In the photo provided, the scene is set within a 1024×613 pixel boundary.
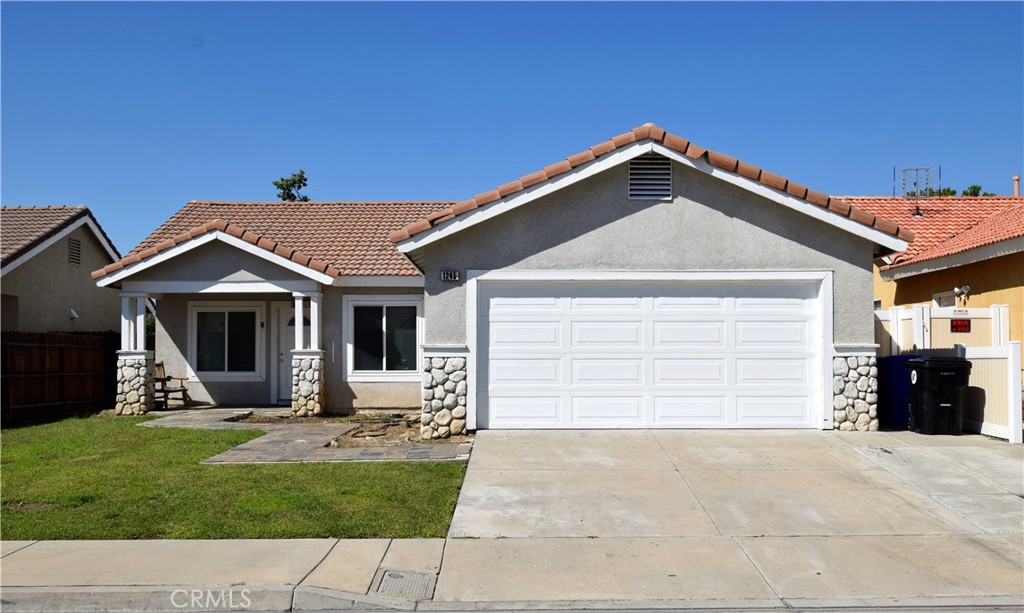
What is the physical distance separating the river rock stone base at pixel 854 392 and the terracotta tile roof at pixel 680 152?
1.97 metres

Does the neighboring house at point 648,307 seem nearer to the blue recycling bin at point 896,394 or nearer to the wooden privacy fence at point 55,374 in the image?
the blue recycling bin at point 896,394

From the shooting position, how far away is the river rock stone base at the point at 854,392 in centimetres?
1195

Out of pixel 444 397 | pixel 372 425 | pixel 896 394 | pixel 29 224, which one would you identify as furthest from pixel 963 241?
pixel 29 224

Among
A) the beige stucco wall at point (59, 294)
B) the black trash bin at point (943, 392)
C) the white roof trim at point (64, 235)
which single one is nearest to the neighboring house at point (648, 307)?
the black trash bin at point (943, 392)

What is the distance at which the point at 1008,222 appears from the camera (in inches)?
602

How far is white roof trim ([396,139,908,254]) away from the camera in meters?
11.8

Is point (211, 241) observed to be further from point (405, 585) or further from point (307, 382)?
point (405, 585)

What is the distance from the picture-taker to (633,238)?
12.1 m

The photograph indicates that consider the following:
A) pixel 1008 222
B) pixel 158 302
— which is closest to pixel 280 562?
pixel 158 302

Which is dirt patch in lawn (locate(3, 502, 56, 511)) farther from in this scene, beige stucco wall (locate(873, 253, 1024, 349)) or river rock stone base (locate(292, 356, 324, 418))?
beige stucco wall (locate(873, 253, 1024, 349))

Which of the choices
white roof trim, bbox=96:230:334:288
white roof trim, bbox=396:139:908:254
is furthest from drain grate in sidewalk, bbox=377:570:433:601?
white roof trim, bbox=96:230:334:288

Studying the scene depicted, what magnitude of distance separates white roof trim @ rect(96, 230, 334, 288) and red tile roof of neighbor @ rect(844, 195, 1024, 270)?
38.2 feet

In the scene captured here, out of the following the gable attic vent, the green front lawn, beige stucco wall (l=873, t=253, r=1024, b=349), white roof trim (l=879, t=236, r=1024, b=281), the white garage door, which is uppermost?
the gable attic vent

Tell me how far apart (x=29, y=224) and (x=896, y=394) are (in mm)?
19258
